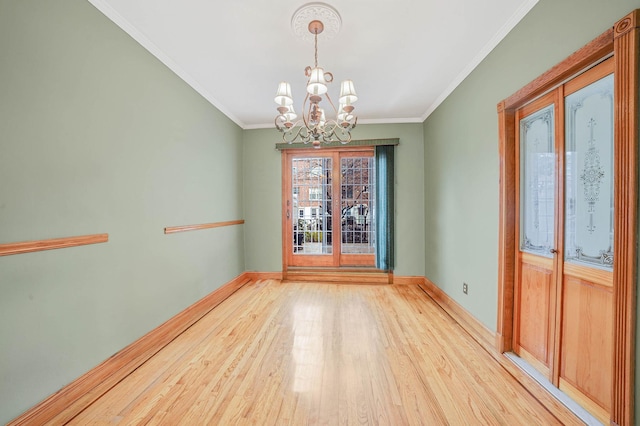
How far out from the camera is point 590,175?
1.41 metres

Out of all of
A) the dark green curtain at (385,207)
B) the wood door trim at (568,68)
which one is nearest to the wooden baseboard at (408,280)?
the dark green curtain at (385,207)

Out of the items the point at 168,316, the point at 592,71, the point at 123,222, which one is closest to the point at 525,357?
the point at 592,71

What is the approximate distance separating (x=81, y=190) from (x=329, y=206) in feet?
10.5

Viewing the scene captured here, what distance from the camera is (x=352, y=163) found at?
4.26m

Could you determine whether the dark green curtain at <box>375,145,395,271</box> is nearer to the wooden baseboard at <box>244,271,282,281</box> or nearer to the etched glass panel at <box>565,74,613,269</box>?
the wooden baseboard at <box>244,271,282,281</box>

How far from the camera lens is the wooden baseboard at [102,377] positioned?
138cm

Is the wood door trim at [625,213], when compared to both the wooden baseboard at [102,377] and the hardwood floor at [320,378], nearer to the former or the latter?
the hardwood floor at [320,378]

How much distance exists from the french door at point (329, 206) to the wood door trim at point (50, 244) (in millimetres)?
2702

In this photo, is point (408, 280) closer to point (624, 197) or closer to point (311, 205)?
point (311, 205)

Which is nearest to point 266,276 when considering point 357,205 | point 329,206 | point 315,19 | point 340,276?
point 340,276

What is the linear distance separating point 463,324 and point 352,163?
2811mm

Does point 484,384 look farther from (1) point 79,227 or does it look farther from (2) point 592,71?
→ (1) point 79,227

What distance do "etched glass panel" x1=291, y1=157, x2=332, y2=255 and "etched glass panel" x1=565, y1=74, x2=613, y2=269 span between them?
3086 mm

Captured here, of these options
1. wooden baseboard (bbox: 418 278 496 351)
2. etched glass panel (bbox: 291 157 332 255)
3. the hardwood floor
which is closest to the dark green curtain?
wooden baseboard (bbox: 418 278 496 351)
